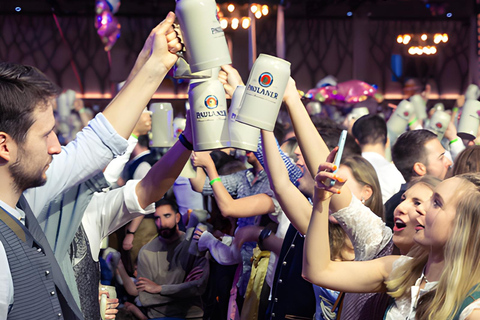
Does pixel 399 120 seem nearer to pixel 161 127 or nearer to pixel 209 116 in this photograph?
pixel 161 127

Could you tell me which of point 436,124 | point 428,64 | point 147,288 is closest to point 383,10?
point 428,64

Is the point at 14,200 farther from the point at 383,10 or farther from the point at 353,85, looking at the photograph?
the point at 383,10

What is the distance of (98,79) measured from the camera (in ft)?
35.8

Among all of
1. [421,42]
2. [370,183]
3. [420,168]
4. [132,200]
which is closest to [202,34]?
[132,200]

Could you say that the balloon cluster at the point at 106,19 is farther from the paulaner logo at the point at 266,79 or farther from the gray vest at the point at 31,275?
the gray vest at the point at 31,275

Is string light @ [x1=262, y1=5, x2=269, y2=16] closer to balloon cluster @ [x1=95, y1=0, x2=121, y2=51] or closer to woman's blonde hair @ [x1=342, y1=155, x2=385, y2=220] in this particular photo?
balloon cluster @ [x1=95, y1=0, x2=121, y2=51]

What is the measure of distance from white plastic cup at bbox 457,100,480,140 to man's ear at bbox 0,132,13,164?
8.97 feet

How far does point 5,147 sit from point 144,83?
1.11 ft

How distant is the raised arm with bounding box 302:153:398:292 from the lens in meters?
1.33

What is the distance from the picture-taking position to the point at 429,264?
131 centimetres

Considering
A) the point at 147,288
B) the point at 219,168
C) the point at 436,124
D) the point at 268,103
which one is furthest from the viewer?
the point at 219,168

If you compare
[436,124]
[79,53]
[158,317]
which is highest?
[79,53]

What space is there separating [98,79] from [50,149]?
33.2 ft

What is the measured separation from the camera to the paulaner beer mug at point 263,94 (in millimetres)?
1327
